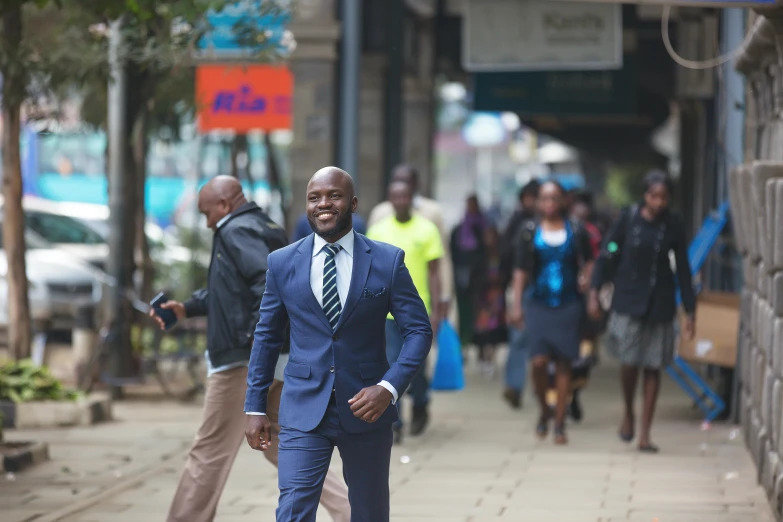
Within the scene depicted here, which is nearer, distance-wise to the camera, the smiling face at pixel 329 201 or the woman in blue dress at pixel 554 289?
the smiling face at pixel 329 201

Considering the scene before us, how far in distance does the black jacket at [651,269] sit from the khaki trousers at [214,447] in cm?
388

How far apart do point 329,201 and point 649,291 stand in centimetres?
522

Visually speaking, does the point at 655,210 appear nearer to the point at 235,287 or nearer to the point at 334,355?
the point at 235,287

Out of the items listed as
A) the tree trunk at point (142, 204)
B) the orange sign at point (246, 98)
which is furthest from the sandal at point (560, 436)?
the tree trunk at point (142, 204)

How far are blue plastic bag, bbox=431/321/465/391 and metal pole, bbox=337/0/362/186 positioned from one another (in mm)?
2048

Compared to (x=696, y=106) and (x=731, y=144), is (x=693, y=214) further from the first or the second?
(x=731, y=144)

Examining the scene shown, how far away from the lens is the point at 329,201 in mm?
5137

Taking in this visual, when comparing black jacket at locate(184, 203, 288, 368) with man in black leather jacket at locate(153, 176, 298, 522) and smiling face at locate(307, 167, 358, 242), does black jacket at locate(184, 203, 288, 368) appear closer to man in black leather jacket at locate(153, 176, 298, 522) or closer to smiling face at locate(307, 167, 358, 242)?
man in black leather jacket at locate(153, 176, 298, 522)

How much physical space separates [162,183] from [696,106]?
1258 inches

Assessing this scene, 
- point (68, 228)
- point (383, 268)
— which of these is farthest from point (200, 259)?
point (383, 268)

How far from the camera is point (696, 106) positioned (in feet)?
59.3

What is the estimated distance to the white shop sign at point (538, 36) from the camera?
14383 mm

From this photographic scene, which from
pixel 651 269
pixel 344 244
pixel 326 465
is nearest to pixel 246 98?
pixel 651 269

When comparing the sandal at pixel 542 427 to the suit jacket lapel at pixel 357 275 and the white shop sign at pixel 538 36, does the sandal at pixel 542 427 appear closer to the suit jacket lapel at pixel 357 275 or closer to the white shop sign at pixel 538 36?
the white shop sign at pixel 538 36
